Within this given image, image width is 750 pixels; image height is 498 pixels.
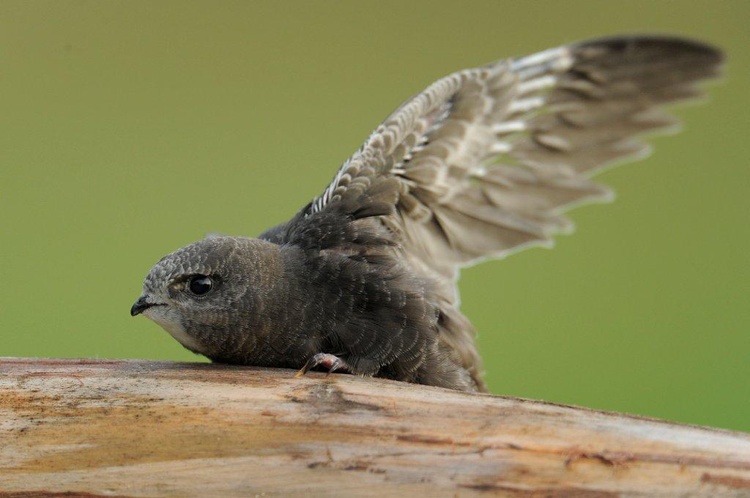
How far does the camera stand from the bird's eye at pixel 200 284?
8.34 feet

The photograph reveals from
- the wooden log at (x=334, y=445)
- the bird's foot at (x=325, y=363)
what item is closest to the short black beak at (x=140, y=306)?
the wooden log at (x=334, y=445)

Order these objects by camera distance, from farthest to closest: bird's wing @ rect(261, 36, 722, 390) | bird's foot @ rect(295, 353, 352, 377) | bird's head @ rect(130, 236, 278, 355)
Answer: bird's wing @ rect(261, 36, 722, 390), bird's head @ rect(130, 236, 278, 355), bird's foot @ rect(295, 353, 352, 377)

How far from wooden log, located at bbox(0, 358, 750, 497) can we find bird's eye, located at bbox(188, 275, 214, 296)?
437 millimetres

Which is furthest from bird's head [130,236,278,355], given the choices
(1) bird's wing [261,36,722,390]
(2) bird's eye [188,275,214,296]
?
(1) bird's wing [261,36,722,390]

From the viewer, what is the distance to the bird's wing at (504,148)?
2904 millimetres

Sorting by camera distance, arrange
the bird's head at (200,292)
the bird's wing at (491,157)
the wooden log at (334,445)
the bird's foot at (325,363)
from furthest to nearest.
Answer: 1. the bird's wing at (491,157)
2. the bird's head at (200,292)
3. the bird's foot at (325,363)
4. the wooden log at (334,445)

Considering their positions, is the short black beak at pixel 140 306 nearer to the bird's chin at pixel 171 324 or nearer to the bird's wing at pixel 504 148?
the bird's chin at pixel 171 324

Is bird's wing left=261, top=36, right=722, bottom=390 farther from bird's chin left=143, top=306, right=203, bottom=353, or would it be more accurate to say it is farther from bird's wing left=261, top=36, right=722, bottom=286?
bird's chin left=143, top=306, right=203, bottom=353

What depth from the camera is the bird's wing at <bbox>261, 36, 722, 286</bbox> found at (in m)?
2.90

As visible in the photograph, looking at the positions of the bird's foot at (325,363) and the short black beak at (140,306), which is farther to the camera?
the short black beak at (140,306)

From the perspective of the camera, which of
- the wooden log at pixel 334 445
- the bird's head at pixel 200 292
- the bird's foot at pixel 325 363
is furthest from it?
the bird's head at pixel 200 292

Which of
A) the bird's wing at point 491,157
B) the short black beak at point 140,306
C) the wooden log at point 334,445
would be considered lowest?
the wooden log at point 334,445

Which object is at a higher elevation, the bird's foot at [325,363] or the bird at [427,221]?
the bird at [427,221]

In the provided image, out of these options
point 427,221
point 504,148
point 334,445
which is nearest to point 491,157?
point 504,148
